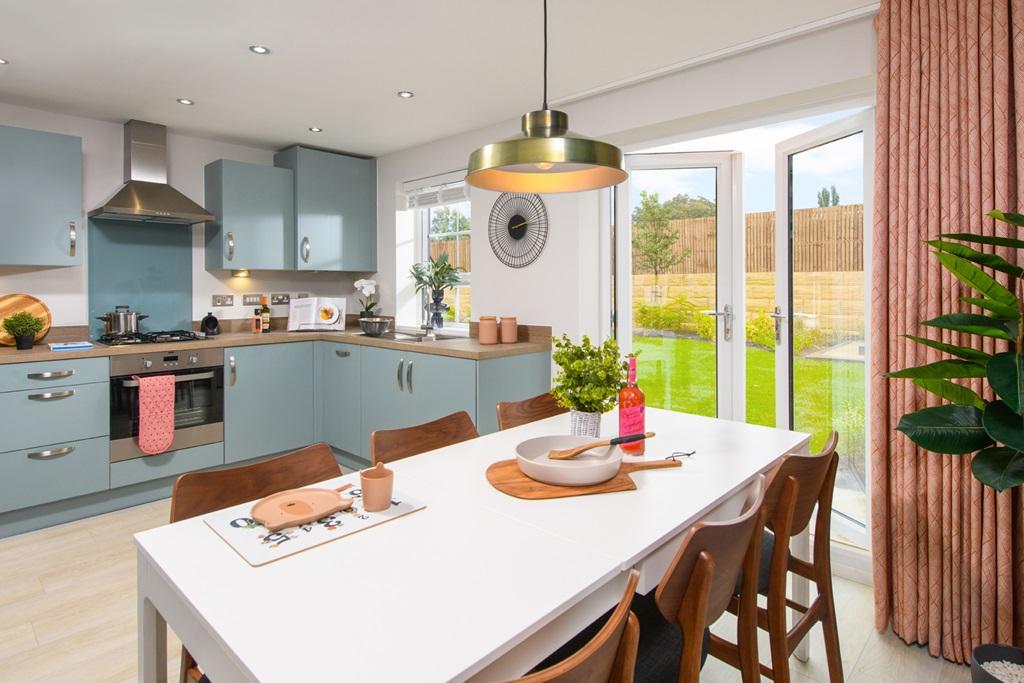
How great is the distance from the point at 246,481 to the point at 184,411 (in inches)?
98.7

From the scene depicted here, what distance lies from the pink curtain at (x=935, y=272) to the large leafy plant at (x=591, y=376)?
44.8 inches

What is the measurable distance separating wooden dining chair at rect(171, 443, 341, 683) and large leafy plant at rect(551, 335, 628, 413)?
0.74m

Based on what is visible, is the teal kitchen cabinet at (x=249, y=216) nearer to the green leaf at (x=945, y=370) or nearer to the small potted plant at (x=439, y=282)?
the small potted plant at (x=439, y=282)

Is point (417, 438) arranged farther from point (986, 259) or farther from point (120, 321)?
point (120, 321)

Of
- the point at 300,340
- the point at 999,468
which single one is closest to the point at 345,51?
the point at 300,340

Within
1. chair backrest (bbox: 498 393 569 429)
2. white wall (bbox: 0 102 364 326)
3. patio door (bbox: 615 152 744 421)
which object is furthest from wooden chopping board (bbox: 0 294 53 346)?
patio door (bbox: 615 152 744 421)

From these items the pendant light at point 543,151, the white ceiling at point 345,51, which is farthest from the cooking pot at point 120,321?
the pendant light at point 543,151

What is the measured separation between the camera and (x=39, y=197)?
336 cm

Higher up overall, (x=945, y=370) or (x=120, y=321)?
(x=120, y=321)

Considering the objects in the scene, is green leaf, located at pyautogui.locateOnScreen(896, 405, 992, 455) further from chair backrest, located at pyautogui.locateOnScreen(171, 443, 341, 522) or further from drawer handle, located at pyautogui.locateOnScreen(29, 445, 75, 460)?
drawer handle, located at pyautogui.locateOnScreen(29, 445, 75, 460)

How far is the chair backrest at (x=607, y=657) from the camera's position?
2.41ft

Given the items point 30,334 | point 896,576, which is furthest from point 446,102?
point 896,576

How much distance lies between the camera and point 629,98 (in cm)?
321

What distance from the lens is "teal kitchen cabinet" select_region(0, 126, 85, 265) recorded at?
326 centimetres
